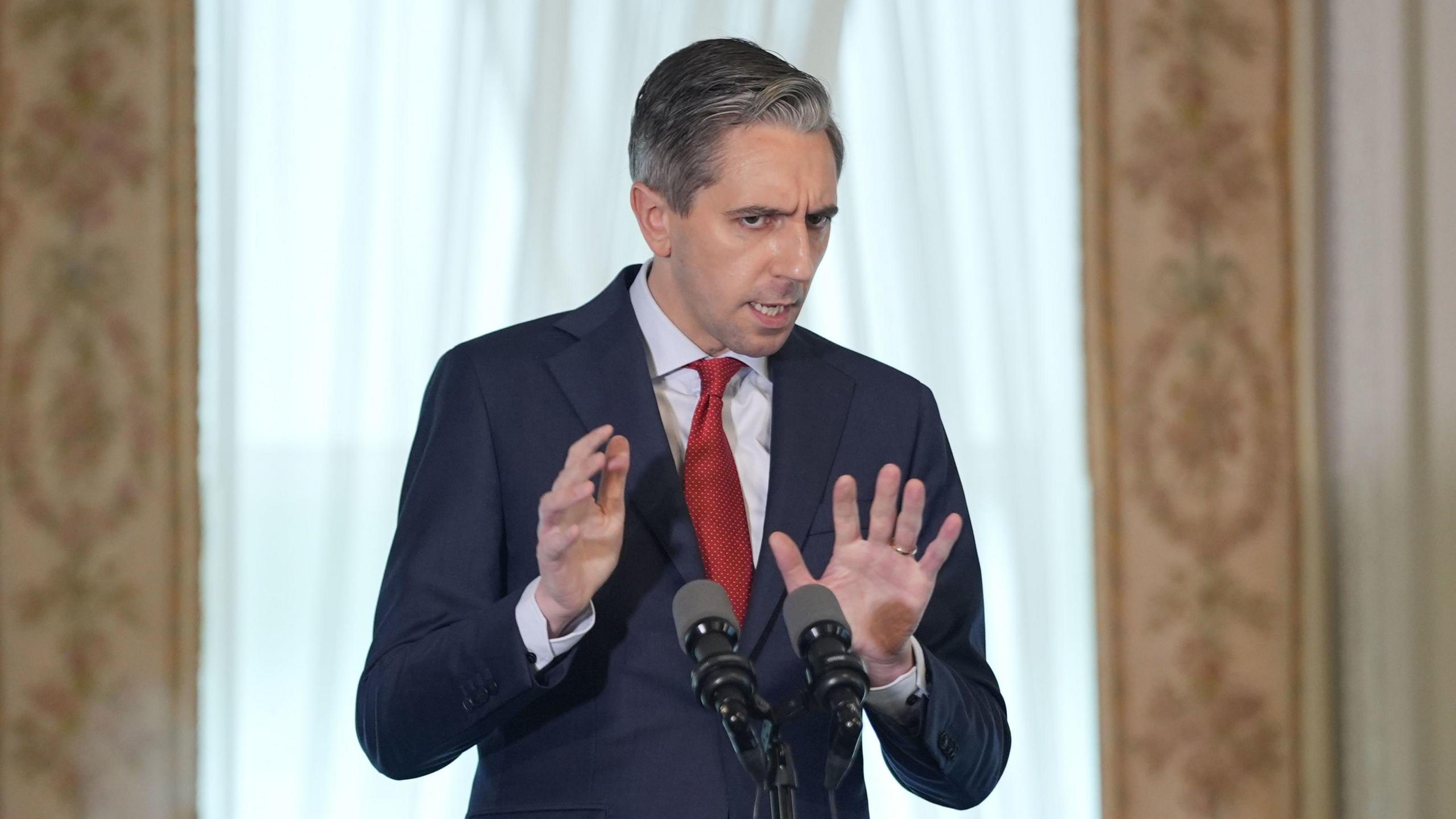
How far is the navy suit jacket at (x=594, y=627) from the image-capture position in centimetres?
170

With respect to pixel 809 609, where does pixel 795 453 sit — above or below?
above

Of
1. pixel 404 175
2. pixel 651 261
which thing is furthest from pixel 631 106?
pixel 651 261

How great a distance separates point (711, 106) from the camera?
73.7 inches

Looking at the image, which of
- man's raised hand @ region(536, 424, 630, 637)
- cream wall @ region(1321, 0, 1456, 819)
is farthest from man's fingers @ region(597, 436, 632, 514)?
cream wall @ region(1321, 0, 1456, 819)

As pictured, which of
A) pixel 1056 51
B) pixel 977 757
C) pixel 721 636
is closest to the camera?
pixel 721 636

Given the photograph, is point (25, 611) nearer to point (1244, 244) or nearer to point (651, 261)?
point (651, 261)

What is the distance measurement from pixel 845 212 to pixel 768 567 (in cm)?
179

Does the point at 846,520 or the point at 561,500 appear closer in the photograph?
the point at 561,500

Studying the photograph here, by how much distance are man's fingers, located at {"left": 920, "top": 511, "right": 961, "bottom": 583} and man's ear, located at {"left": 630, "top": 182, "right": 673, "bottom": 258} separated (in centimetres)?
55

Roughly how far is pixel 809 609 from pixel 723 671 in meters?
0.13

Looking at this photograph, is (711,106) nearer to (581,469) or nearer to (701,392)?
(701,392)

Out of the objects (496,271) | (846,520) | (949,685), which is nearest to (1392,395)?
(496,271)

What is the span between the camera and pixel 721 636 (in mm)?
1327

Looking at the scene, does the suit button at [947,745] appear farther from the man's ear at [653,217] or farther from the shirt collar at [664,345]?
the man's ear at [653,217]
